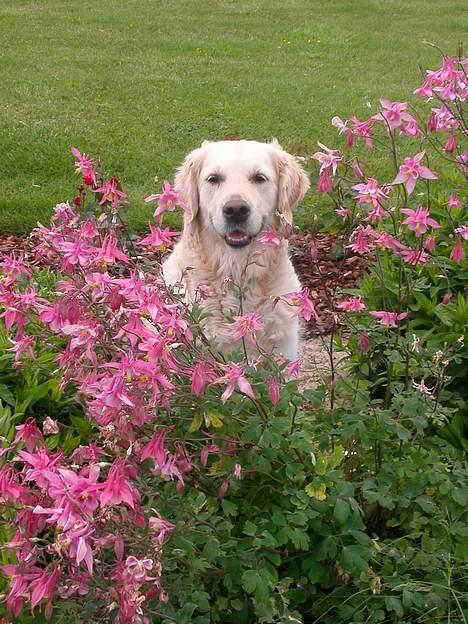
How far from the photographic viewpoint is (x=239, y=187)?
4.16m

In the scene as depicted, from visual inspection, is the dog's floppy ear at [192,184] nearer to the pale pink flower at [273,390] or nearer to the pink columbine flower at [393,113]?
the pink columbine flower at [393,113]

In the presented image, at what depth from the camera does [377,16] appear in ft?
56.6

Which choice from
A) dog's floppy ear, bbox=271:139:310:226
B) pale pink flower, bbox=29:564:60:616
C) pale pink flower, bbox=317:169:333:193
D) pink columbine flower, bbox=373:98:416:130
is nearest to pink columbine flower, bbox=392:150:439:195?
pink columbine flower, bbox=373:98:416:130

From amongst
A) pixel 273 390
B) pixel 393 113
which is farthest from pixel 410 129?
pixel 273 390

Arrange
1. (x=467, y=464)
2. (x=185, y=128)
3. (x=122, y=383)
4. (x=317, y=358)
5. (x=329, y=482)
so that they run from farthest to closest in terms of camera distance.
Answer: (x=185, y=128), (x=317, y=358), (x=467, y=464), (x=329, y=482), (x=122, y=383)

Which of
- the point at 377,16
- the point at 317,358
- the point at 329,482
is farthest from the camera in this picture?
the point at 377,16

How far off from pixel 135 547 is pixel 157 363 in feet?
1.43

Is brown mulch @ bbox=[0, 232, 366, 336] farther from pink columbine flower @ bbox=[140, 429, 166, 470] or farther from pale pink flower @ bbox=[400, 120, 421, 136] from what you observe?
pink columbine flower @ bbox=[140, 429, 166, 470]

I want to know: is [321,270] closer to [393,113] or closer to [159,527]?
[393,113]

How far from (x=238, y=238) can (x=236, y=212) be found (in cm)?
15

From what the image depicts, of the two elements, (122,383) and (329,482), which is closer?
(122,383)

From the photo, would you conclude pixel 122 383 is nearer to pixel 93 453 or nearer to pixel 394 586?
pixel 93 453

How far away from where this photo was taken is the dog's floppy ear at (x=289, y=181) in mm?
4461

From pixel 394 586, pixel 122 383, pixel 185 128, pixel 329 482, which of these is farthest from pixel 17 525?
pixel 185 128
